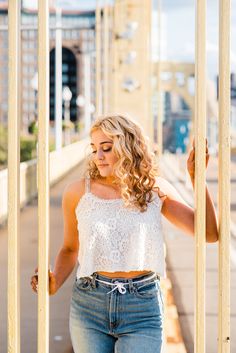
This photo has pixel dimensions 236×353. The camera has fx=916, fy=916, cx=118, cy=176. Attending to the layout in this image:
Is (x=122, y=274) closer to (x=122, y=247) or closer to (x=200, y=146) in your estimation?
(x=122, y=247)

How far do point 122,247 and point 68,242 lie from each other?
297mm

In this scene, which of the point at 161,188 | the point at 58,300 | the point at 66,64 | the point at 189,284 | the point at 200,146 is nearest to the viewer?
the point at 200,146

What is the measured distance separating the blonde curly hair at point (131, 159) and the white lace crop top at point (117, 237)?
4 cm

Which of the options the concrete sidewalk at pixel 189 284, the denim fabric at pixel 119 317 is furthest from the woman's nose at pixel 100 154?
the concrete sidewalk at pixel 189 284

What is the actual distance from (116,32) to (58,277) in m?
7.57

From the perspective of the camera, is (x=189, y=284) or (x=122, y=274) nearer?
(x=122, y=274)

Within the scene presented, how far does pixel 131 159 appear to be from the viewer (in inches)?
117

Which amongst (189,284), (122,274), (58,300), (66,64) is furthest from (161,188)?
(66,64)

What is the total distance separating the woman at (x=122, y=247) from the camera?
294cm

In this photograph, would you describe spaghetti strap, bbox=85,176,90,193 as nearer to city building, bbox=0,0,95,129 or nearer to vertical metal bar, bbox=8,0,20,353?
vertical metal bar, bbox=8,0,20,353

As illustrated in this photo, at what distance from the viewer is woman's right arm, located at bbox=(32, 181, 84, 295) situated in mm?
3080

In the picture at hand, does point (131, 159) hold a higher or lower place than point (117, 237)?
higher

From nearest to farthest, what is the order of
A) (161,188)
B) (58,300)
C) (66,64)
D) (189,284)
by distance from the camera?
(161,188)
(58,300)
(189,284)
(66,64)

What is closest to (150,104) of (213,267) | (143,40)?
(143,40)
